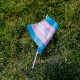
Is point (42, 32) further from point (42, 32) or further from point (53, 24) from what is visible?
point (53, 24)

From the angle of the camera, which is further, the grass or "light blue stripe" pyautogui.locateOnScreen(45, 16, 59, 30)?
the grass

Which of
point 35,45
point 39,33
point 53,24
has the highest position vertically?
point 53,24

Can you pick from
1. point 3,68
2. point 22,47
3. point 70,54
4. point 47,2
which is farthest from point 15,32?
point 70,54

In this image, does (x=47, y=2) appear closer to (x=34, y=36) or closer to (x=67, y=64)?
(x=34, y=36)

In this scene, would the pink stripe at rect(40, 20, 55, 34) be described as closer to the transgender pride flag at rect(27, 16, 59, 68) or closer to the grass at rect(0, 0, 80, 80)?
the transgender pride flag at rect(27, 16, 59, 68)

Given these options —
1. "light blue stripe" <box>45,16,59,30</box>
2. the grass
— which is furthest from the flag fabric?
the grass

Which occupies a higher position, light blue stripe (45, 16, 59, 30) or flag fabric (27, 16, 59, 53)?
light blue stripe (45, 16, 59, 30)

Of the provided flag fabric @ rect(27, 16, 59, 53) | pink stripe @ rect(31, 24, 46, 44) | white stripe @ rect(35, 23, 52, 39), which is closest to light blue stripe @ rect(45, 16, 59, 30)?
flag fabric @ rect(27, 16, 59, 53)

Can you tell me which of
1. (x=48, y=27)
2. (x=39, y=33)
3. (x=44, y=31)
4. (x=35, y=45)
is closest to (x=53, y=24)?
(x=48, y=27)

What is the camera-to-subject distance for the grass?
331 centimetres

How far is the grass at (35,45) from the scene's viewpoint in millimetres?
3307

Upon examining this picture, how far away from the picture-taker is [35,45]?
3.52 m

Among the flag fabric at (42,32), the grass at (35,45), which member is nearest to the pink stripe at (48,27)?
the flag fabric at (42,32)

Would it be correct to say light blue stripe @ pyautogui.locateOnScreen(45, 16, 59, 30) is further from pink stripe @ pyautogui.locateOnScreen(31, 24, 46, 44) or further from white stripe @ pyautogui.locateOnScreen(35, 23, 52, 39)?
pink stripe @ pyautogui.locateOnScreen(31, 24, 46, 44)
